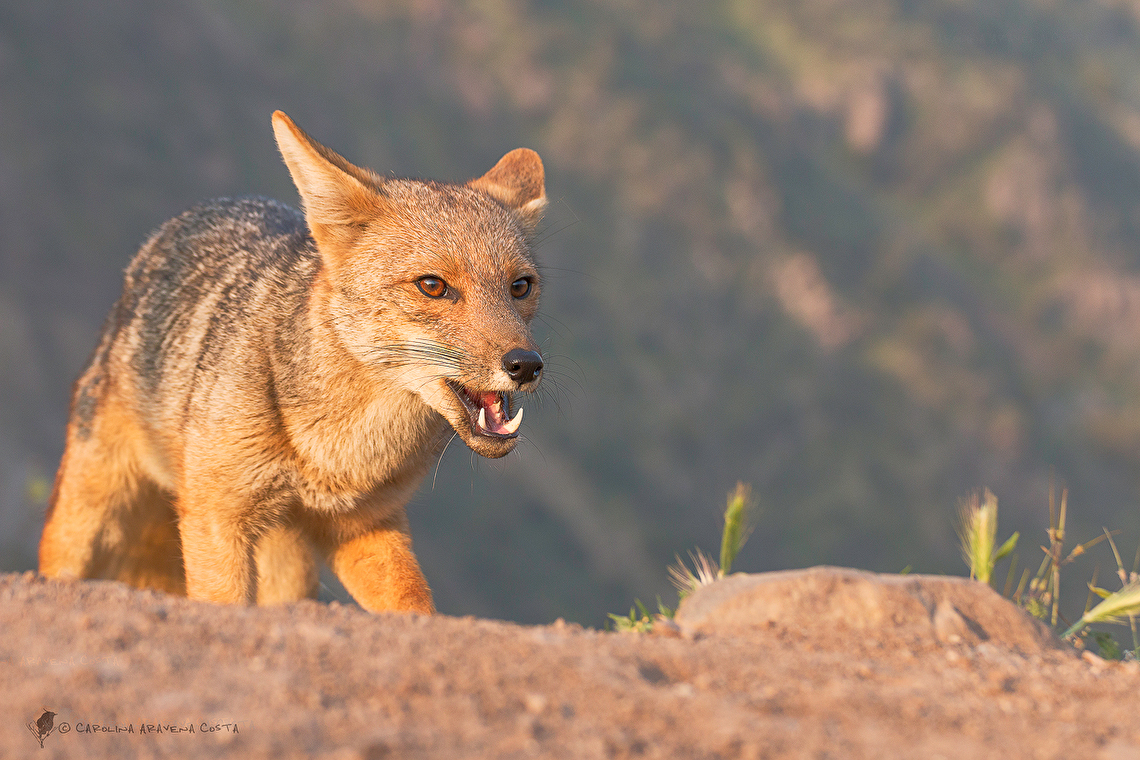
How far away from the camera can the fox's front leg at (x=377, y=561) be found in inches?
189

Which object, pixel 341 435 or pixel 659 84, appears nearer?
pixel 341 435

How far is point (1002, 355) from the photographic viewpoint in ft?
119

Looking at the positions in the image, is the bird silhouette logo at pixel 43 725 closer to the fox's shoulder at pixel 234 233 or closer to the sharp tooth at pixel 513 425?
the sharp tooth at pixel 513 425

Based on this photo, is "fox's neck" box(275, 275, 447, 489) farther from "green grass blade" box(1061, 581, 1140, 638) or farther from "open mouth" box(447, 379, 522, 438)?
"green grass blade" box(1061, 581, 1140, 638)

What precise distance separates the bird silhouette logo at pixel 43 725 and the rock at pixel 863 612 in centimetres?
225

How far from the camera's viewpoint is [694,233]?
114 feet

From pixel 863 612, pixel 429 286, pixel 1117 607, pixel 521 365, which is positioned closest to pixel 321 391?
pixel 429 286

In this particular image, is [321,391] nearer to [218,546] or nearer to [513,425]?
[218,546]

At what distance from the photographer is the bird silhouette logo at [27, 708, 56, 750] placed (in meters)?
2.21

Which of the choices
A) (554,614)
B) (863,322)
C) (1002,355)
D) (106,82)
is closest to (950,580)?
(554,614)

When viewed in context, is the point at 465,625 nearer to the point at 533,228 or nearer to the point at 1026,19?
the point at 533,228

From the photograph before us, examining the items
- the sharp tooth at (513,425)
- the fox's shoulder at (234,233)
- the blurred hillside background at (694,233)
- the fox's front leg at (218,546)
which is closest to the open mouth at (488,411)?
the sharp tooth at (513,425)

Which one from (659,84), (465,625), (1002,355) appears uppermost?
(659,84)

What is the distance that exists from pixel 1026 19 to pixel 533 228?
170ft
